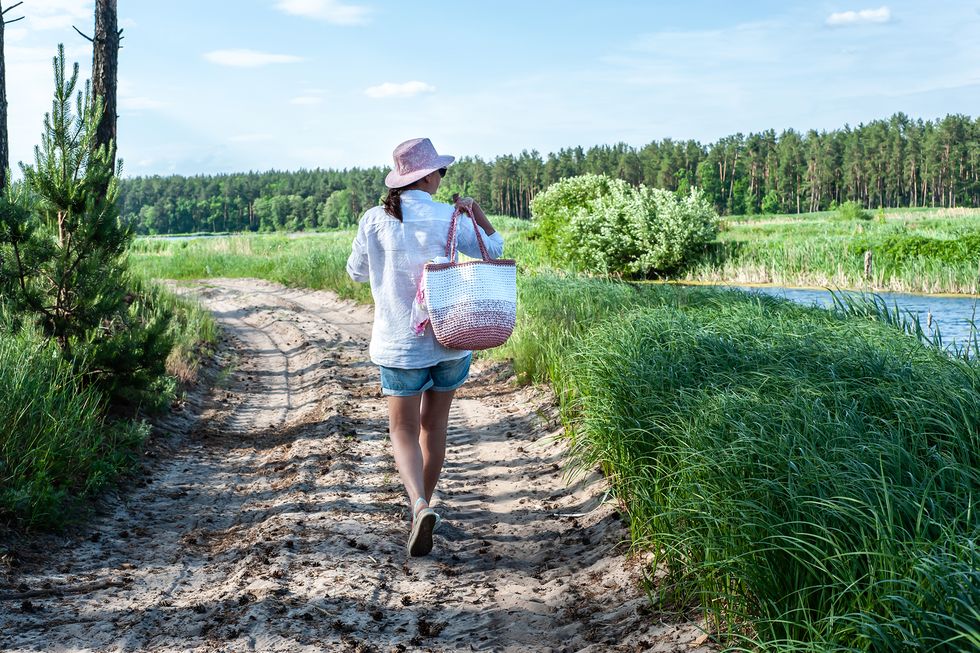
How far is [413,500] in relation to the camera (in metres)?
4.44

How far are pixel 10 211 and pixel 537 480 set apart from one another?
15.4 feet

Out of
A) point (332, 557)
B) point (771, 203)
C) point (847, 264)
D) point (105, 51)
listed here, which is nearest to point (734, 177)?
point (771, 203)

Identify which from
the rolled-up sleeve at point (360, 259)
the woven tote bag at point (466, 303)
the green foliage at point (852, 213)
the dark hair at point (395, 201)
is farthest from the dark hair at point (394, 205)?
the green foliage at point (852, 213)

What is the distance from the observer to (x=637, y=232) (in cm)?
2953

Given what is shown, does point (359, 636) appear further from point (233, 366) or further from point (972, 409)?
point (233, 366)

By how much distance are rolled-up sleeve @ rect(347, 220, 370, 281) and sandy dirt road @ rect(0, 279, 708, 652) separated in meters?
1.56

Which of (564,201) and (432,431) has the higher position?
(564,201)

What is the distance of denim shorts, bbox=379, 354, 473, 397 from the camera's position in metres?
4.30

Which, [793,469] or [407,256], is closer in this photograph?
[793,469]

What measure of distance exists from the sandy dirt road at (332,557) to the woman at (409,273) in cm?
55

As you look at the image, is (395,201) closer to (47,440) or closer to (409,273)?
(409,273)

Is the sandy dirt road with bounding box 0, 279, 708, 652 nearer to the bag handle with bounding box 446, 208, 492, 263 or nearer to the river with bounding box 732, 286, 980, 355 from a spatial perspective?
the bag handle with bounding box 446, 208, 492, 263

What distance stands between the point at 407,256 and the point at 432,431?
1040mm

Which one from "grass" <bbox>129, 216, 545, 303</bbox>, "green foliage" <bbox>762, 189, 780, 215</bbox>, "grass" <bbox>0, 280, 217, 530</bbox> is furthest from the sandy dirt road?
"green foliage" <bbox>762, 189, 780, 215</bbox>
